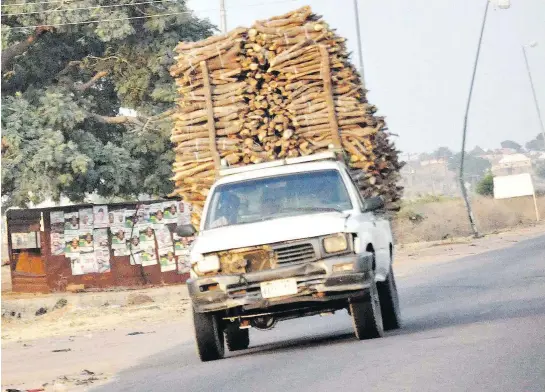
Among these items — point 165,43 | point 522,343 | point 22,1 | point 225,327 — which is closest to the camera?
point 522,343

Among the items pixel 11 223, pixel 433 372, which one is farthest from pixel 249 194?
pixel 11 223

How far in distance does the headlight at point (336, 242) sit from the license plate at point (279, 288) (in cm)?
52

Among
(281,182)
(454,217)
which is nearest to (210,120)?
(281,182)

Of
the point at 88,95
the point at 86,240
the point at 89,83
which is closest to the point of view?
the point at 86,240

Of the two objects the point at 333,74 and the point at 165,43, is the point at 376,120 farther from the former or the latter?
the point at 165,43

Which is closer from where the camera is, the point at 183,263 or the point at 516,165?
the point at 183,263

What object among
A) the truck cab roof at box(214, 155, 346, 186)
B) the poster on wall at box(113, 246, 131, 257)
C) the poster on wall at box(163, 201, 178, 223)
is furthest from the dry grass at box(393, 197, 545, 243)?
the truck cab roof at box(214, 155, 346, 186)

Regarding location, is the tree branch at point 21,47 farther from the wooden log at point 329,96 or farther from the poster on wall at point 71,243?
the wooden log at point 329,96

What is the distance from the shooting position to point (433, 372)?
30.3 feet

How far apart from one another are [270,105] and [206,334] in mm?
4513

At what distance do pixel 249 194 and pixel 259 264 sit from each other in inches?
54.7

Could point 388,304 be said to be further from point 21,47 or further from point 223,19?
point 223,19

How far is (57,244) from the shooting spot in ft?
100.0

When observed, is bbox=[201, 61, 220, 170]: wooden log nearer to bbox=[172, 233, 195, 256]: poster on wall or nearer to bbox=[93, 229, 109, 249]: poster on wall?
bbox=[93, 229, 109, 249]: poster on wall
